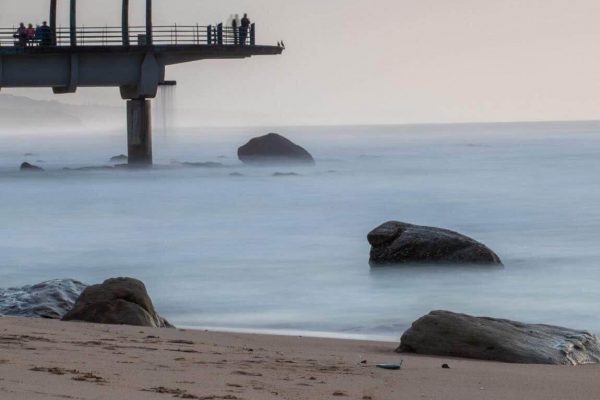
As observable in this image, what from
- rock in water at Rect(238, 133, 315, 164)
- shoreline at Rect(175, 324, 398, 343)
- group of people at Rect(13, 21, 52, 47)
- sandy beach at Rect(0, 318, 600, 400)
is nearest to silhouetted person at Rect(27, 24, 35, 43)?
group of people at Rect(13, 21, 52, 47)

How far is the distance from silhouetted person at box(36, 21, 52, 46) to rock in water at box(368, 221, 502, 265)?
32799 millimetres

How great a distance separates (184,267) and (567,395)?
17.0 meters

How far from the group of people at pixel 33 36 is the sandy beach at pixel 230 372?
1623 inches

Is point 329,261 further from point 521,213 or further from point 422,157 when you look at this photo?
point 422,157

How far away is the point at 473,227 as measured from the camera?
36.5 meters

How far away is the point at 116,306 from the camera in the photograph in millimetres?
13586

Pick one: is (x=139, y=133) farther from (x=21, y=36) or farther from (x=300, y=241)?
(x=300, y=241)

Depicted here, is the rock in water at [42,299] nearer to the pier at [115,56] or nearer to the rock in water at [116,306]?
the rock in water at [116,306]

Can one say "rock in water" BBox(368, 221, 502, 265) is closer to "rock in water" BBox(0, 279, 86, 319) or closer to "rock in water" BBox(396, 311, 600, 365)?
"rock in water" BBox(0, 279, 86, 319)

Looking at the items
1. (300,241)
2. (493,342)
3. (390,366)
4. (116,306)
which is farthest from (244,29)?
(390,366)

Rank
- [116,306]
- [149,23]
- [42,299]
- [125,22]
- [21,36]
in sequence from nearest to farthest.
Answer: [116,306]
[42,299]
[21,36]
[125,22]
[149,23]

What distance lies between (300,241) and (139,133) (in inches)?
1091

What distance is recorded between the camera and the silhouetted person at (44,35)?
5234 centimetres

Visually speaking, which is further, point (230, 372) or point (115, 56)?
point (115, 56)
